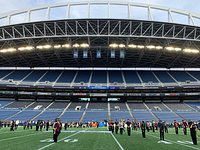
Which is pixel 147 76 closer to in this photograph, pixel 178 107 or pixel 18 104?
pixel 178 107

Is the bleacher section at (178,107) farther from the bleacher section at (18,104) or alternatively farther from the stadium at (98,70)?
the bleacher section at (18,104)

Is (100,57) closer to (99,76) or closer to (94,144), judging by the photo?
(99,76)

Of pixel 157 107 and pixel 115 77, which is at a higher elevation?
pixel 115 77

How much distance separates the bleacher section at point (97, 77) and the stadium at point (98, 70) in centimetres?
23

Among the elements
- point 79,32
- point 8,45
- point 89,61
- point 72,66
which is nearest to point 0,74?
point 8,45

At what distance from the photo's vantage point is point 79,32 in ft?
143

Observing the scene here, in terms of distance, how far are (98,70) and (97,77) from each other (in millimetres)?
4915

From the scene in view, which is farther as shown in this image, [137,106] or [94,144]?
[137,106]

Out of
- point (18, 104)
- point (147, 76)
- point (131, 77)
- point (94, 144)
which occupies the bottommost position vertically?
point (94, 144)

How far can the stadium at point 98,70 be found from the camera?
41125mm

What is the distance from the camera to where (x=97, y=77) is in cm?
6038

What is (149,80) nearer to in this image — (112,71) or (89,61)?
(112,71)

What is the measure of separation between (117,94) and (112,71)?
32.7 feet

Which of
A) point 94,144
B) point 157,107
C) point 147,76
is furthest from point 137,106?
point 94,144
